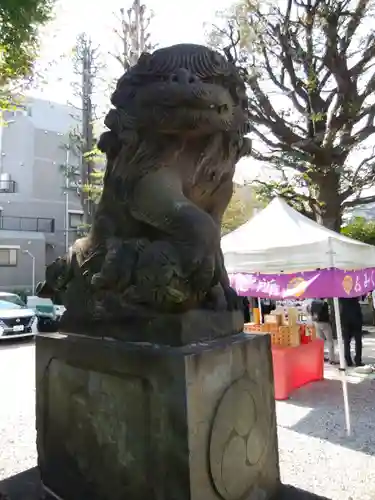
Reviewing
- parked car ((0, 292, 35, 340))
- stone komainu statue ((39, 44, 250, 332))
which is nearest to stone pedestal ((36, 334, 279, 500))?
stone komainu statue ((39, 44, 250, 332))

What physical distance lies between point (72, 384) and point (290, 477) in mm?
2255

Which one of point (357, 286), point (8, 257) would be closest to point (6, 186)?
point (8, 257)

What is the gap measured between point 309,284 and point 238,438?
3128mm

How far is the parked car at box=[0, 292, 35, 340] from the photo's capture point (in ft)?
33.4

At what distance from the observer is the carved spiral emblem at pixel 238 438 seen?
5.54 ft

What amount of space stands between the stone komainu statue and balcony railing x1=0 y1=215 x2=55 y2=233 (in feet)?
59.9

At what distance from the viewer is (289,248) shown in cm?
479

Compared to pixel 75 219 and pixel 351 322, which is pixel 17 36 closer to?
pixel 351 322

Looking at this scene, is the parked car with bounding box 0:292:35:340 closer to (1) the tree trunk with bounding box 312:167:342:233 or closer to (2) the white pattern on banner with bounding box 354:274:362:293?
(1) the tree trunk with bounding box 312:167:342:233

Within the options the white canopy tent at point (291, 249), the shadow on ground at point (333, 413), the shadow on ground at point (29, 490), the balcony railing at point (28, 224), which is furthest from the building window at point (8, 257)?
the shadow on ground at point (29, 490)

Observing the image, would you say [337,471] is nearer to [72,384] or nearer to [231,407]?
[231,407]

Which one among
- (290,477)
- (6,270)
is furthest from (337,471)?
(6,270)

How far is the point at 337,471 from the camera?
346cm

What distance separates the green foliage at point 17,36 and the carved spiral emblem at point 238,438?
3201 millimetres
